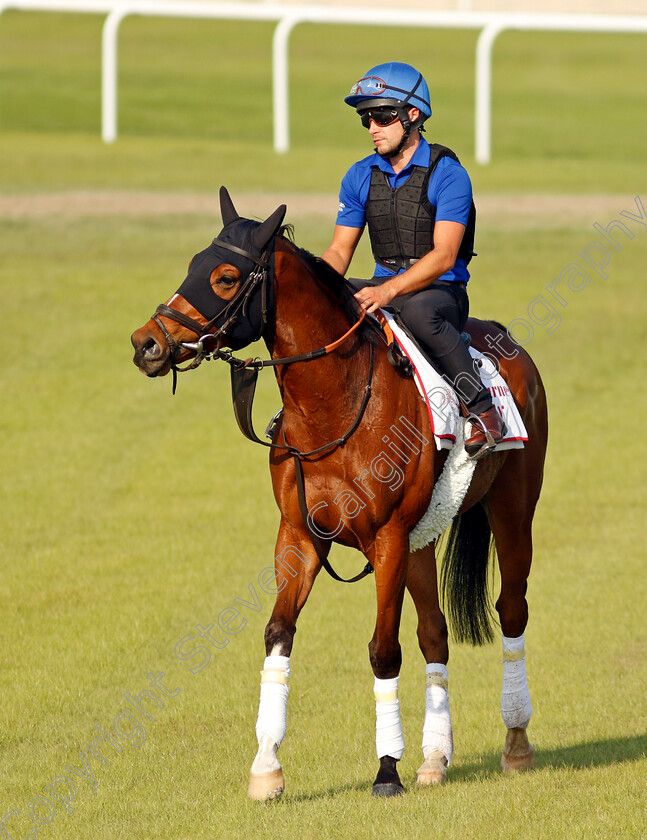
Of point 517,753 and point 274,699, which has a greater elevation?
point 274,699

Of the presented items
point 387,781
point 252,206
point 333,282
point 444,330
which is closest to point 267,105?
point 252,206

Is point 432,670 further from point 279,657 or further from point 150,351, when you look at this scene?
point 150,351

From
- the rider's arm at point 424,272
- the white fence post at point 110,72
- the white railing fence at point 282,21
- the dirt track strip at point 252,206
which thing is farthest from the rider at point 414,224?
the white fence post at point 110,72

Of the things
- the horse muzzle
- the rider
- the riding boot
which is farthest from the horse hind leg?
the horse muzzle

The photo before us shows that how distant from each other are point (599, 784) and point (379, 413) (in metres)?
2.14

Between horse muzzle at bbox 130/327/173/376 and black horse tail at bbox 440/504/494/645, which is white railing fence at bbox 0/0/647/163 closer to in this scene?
black horse tail at bbox 440/504/494/645

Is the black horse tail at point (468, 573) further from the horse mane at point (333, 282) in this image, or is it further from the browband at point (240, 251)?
the browband at point (240, 251)

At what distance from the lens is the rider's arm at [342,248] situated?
6238 millimetres

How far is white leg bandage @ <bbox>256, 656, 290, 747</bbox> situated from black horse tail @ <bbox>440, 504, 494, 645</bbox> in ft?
6.03

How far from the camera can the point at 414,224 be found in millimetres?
6098

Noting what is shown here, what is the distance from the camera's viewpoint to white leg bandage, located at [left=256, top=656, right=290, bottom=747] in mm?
5664

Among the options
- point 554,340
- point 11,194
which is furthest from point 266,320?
point 11,194

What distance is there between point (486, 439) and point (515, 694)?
1.50 metres

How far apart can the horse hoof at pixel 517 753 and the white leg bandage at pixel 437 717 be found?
0.39 metres
